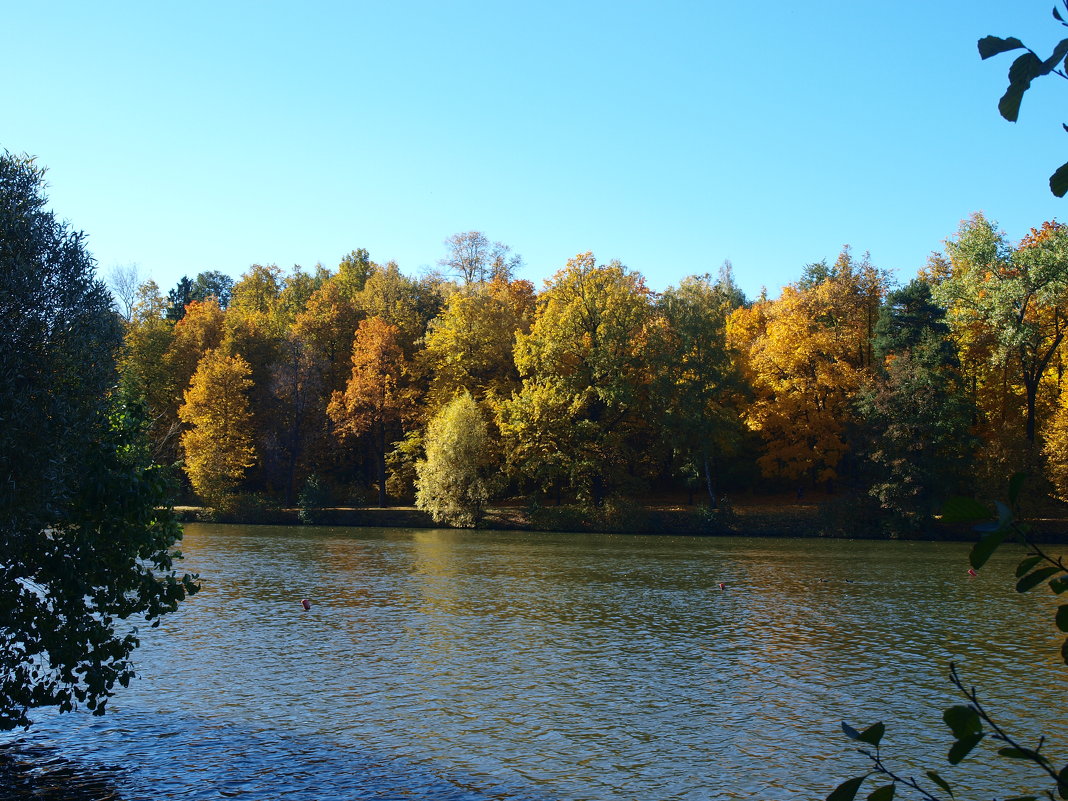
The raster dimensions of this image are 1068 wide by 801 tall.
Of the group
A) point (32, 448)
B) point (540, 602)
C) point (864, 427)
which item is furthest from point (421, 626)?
point (864, 427)

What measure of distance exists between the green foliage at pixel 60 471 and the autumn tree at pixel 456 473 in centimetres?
4583

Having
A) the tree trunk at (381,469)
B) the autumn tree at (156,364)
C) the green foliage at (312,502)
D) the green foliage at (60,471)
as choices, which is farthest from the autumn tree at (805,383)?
the green foliage at (60,471)

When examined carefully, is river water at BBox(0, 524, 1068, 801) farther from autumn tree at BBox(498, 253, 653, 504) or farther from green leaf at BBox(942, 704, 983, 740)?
autumn tree at BBox(498, 253, 653, 504)

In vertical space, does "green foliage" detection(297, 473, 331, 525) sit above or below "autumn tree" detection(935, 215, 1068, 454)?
below

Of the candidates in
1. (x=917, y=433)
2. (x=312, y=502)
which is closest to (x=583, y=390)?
(x=312, y=502)

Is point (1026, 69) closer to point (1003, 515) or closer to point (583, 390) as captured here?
point (1003, 515)

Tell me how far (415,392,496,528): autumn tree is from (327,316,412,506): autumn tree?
9072 mm

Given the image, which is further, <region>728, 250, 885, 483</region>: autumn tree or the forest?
<region>728, 250, 885, 483</region>: autumn tree

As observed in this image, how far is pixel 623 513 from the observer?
5859 centimetres

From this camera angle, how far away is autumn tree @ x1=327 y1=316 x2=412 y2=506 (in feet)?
228

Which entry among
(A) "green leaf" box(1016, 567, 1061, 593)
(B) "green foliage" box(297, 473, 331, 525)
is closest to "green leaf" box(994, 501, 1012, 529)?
(A) "green leaf" box(1016, 567, 1061, 593)

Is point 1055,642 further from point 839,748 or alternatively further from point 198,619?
point 198,619

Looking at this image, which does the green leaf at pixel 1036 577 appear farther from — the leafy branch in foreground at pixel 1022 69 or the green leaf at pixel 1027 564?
the leafy branch in foreground at pixel 1022 69

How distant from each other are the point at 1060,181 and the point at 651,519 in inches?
2236
